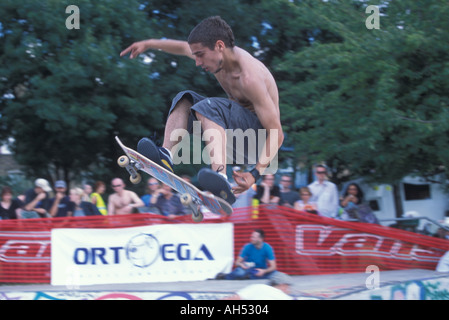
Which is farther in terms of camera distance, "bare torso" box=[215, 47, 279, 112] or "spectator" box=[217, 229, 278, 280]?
"spectator" box=[217, 229, 278, 280]

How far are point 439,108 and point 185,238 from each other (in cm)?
497

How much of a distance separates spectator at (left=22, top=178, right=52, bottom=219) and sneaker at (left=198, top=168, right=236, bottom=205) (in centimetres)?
434

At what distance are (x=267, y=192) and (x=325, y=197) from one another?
801 mm

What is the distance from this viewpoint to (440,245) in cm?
715

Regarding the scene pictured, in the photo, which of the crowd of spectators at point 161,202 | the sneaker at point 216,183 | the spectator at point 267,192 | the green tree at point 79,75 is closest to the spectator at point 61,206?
the crowd of spectators at point 161,202

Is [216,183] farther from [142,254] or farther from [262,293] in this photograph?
[142,254]

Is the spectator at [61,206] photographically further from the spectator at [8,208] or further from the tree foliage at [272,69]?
the tree foliage at [272,69]

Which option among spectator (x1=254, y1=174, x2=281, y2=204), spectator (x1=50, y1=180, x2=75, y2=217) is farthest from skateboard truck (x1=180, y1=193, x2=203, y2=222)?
spectator (x1=50, y1=180, x2=75, y2=217)

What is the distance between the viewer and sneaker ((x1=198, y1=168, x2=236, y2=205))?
3.84m

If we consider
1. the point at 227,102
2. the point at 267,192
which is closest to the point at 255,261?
the point at 267,192

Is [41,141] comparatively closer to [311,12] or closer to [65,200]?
[65,200]

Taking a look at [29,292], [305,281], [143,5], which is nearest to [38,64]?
[143,5]

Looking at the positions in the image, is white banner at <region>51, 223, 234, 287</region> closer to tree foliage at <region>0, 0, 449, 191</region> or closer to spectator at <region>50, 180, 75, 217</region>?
spectator at <region>50, 180, 75, 217</region>

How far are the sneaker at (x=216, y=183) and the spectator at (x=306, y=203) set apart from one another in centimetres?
374
